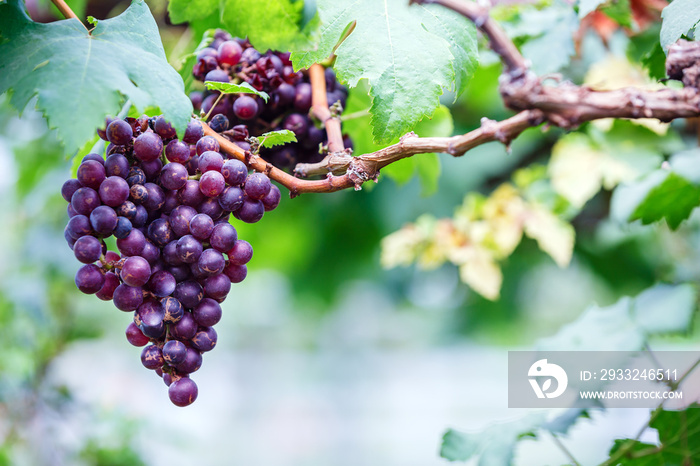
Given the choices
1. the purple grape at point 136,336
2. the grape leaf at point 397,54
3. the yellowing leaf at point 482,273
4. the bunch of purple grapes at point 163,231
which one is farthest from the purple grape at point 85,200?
the yellowing leaf at point 482,273

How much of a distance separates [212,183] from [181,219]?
0.04m

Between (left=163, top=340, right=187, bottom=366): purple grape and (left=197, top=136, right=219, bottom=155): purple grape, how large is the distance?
0.52ft

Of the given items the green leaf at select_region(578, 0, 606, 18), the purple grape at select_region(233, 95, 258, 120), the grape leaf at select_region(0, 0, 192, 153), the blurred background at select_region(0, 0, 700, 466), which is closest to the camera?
the grape leaf at select_region(0, 0, 192, 153)

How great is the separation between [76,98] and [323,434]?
17.4 ft

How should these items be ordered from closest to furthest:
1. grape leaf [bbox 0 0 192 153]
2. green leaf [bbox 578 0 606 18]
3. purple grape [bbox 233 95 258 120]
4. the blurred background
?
grape leaf [bbox 0 0 192 153] → purple grape [bbox 233 95 258 120] → green leaf [bbox 578 0 606 18] → the blurred background

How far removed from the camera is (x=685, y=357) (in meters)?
0.72

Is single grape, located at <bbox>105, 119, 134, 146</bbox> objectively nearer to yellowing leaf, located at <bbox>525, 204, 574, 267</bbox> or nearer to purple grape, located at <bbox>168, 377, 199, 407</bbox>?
purple grape, located at <bbox>168, 377, 199, 407</bbox>

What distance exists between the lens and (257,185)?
17.1 inches

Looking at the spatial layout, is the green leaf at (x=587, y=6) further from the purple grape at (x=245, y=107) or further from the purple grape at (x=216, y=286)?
the purple grape at (x=216, y=286)

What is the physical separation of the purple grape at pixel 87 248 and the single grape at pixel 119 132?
0.08 metres

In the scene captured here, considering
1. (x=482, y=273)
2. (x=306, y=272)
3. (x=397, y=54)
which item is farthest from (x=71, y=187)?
(x=306, y=272)

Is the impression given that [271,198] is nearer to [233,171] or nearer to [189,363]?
[233,171]

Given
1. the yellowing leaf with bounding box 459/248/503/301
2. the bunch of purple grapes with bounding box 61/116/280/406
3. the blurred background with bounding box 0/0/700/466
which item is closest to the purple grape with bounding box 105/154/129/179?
the bunch of purple grapes with bounding box 61/116/280/406

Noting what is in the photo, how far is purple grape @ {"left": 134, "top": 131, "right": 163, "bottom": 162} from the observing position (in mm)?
414
